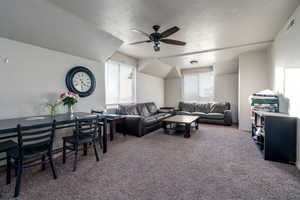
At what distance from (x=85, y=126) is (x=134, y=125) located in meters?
1.74

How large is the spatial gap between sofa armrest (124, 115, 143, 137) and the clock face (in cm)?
149

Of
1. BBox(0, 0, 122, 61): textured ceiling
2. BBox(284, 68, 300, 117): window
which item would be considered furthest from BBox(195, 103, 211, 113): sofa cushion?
BBox(0, 0, 122, 61): textured ceiling

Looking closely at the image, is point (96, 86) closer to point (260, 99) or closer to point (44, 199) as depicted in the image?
point (44, 199)

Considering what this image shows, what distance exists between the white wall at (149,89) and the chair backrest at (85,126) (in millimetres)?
3386

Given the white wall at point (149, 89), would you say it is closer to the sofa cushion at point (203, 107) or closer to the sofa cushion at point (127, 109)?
the sofa cushion at point (127, 109)

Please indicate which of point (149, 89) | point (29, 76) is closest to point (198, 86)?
point (149, 89)

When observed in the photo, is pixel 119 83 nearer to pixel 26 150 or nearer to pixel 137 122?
pixel 137 122

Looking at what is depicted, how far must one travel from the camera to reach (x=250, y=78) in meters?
4.63

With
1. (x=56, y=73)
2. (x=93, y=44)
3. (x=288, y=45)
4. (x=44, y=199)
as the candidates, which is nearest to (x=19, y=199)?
(x=44, y=199)

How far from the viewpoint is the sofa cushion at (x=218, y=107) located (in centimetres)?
593

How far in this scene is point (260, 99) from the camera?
343cm

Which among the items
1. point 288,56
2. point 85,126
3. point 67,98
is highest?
point 288,56

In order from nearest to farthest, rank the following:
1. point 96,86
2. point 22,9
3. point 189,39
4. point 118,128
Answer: point 22,9
point 189,39
point 96,86
point 118,128

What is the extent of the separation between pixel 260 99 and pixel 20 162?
488 centimetres
